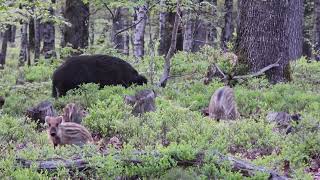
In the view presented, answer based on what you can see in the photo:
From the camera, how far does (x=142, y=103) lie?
9.44 meters

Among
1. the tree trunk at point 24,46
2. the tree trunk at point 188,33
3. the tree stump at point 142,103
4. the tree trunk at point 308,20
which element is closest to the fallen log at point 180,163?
the tree stump at point 142,103

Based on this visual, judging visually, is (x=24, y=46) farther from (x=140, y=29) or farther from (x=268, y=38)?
(x=268, y=38)

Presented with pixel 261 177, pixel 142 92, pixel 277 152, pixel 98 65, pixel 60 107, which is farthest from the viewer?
pixel 98 65

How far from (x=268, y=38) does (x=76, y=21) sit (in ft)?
21.7

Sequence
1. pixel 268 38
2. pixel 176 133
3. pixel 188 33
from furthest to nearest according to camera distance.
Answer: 1. pixel 188 33
2. pixel 268 38
3. pixel 176 133

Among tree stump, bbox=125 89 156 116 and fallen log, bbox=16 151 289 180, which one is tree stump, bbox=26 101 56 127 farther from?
fallen log, bbox=16 151 289 180

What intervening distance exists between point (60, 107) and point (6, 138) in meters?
2.94

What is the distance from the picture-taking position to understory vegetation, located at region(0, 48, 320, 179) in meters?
5.48

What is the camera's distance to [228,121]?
8.84m

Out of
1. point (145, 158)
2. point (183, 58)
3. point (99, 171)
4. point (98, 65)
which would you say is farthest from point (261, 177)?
point (183, 58)

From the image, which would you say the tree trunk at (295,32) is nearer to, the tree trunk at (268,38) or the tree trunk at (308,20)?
the tree trunk at (268,38)

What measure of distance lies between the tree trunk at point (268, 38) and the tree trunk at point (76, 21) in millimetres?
5954

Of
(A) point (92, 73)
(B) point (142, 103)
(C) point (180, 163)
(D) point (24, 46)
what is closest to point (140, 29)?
(A) point (92, 73)

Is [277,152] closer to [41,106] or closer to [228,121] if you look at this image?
[228,121]
